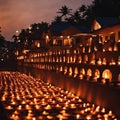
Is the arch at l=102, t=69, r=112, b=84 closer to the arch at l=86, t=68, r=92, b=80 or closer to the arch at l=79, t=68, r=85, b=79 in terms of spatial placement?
the arch at l=86, t=68, r=92, b=80

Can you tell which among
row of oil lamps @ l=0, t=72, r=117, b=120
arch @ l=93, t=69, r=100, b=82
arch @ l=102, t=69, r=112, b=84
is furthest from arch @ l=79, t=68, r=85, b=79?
arch @ l=102, t=69, r=112, b=84

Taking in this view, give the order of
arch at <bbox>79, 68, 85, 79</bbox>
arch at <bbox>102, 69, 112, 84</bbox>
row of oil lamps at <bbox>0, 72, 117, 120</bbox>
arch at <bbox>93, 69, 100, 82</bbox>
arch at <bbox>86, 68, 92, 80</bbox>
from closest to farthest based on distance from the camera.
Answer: row of oil lamps at <bbox>0, 72, 117, 120</bbox> → arch at <bbox>102, 69, 112, 84</bbox> → arch at <bbox>93, 69, 100, 82</bbox> → arch at <bbox>86, 68, 92, 80</bbox> → arch at <bbox>79, 68, 85, 79</bbox>

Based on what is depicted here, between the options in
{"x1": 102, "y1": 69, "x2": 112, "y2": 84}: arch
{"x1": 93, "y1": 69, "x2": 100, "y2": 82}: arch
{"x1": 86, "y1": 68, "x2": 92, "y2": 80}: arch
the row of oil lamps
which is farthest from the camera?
{"x1": 86, "y1": 68, "x2": 92, "y2": 80}: arch

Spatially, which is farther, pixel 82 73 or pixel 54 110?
pixel 82 73

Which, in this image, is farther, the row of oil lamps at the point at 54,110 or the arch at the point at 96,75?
the arch at the point at 96,75

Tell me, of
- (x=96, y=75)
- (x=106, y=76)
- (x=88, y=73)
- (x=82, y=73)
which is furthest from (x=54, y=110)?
(x=82, y=73)

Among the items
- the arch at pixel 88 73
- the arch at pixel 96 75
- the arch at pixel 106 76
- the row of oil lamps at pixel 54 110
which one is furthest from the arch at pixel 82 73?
the arch at pixel 106 76

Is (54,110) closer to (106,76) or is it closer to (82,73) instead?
(106,76)

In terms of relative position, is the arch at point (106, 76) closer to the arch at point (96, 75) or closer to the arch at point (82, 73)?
the arch at point (96, 75)

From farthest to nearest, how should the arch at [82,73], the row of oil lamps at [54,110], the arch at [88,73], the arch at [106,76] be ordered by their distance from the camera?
the arch at [82,73]
the arch at [88,73]
the arch at [106,76]
the row of oil lamps at [54,110]

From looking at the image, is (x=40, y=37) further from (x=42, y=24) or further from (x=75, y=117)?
(x=75, y=117)

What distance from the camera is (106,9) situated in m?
55.9

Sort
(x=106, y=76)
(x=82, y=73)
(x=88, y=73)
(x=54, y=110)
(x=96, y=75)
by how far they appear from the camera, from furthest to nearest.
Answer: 1. (x=82, y=73)
2. (x=88, y=73)
3. (x=96, y=75)
4. (x=106, y=76)
5. (x=54, y=110)

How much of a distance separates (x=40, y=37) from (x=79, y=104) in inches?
1829
